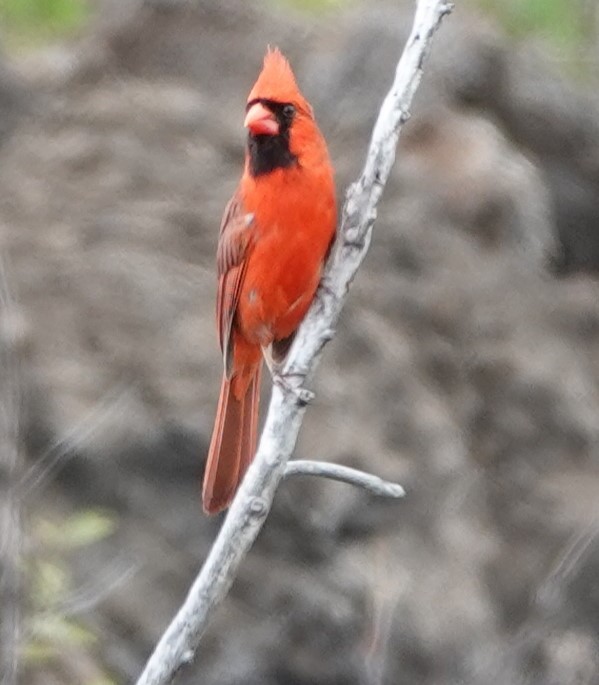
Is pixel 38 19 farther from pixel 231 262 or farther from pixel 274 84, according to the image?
pixel 274 84

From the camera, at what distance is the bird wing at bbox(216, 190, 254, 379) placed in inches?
161

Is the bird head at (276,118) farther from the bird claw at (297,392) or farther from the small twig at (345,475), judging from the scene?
the small twig at (345,475)

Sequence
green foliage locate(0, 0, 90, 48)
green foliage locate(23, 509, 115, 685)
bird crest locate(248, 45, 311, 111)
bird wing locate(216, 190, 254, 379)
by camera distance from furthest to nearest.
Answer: green foliage locate(0, 0, 90, 48) < green foliage locate(23, 509, 115, 685) < bird wing locate(216, 190, 254, 379) < bird crest locate(248, 45, 311, 111)

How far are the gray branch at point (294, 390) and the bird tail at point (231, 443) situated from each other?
24.3 inches

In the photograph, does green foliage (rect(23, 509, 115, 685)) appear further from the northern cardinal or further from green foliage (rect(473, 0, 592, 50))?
green foliage (rect(473, 0, 592, 50))

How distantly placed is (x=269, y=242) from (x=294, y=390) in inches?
31.1

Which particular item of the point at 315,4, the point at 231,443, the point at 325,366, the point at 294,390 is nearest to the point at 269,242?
the point at 231,443

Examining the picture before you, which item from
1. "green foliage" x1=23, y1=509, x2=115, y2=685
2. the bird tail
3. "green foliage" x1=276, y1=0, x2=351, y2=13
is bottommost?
"green foliage" x1=23, y1=509, x2=115, y2=685

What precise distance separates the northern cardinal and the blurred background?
518 millimetres

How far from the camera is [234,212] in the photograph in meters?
4.13

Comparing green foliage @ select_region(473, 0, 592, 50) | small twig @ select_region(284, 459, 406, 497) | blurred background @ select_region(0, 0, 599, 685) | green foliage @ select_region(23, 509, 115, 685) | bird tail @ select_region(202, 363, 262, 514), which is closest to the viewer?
small twig @ select_region(284, 459, 406, 497)

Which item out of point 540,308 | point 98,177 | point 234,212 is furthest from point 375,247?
point 234,212

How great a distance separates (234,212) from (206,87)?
334cm

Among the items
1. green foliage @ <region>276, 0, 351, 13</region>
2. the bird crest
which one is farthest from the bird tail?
green foliage @ <region>276, 0, 351, 13</region>
